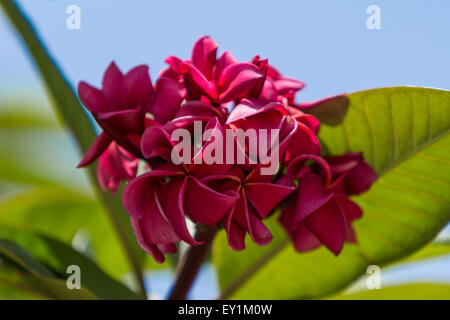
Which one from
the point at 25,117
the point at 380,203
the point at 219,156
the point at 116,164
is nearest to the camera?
the point at 219,156

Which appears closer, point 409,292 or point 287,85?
point 287,85

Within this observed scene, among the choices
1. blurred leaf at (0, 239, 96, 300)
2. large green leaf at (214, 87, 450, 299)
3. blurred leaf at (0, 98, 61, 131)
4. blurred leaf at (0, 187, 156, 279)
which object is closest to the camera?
blurred leaf at (0, 239, 96, 300)

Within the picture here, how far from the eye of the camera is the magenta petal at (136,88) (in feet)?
2.92

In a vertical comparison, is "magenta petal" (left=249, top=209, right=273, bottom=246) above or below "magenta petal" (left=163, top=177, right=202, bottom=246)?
below

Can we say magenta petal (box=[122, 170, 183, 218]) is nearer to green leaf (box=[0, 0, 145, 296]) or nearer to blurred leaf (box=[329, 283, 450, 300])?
green leaf (box=[0, 0, 145, 296])

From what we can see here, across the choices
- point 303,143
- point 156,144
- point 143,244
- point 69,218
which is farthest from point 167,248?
point 69,218

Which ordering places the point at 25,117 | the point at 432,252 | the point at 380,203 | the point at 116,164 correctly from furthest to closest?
the point at 25,117 < the point at 432,252 < the point at 380,203 < the point at 116,164

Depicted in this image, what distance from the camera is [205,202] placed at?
790 millimetres

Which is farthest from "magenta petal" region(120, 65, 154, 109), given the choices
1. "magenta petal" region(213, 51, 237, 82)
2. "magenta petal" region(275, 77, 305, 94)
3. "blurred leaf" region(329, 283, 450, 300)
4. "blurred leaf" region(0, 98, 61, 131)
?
"blurred leaf" region(0, 98, 61, 131)

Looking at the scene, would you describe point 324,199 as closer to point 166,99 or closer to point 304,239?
point 304,239

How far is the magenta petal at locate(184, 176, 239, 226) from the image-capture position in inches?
30.5

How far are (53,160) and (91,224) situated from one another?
348mm

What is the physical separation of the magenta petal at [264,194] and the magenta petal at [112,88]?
0.27m

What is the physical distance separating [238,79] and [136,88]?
17 centimetres
